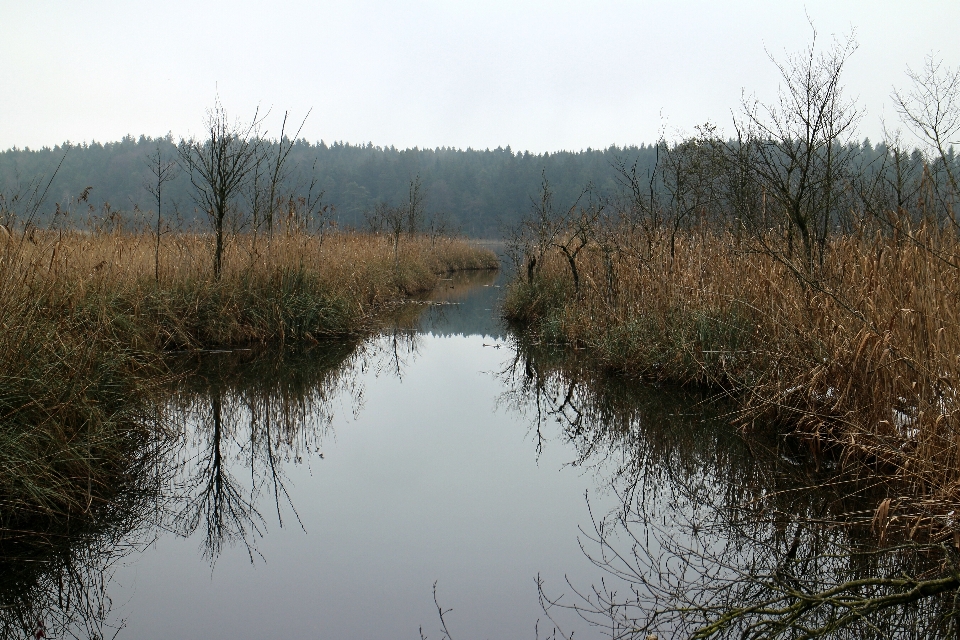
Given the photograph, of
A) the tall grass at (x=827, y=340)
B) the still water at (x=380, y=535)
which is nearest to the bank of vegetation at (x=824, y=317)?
the tall grass at (x=827, y=340)

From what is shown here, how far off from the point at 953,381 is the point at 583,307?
666 cm

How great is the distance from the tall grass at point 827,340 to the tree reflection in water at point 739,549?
0.60 feet

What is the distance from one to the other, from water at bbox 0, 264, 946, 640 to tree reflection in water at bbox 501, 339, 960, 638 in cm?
1

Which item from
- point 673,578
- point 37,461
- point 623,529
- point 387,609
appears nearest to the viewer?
point 387,609

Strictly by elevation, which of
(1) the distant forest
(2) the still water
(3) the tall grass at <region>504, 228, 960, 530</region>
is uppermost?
(1) the distant forest

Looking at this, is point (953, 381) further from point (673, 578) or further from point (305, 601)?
point (305, 601)

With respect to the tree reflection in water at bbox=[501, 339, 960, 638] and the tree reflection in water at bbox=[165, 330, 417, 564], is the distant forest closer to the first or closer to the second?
the tree reflection in water at bbox=[165, 330, 417, 564]

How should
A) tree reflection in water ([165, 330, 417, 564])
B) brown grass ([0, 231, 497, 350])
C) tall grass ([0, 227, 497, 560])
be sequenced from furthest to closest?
1. brown grass ([0, 231, 497, 350])
2. tree reflection in water ([165, 330, 417, 564])
3. tall grass ([0, 227, 497, 560])

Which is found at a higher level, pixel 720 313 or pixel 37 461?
pixel 720 313

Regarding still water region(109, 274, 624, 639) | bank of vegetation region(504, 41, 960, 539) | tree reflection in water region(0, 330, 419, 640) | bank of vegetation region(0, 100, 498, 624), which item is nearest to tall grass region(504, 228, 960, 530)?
bank of vegetation region(504, 41, 960, 539)

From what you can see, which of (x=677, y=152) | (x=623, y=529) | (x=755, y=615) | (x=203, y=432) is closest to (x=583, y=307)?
(x=677, y=152)

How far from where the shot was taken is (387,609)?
2.74 metres

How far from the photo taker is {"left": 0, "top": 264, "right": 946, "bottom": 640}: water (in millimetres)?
2678

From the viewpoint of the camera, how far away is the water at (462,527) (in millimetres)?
2678
